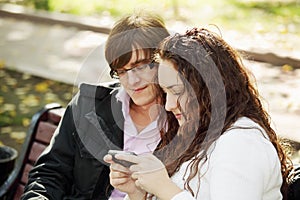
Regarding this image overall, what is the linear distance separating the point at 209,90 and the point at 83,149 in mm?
858

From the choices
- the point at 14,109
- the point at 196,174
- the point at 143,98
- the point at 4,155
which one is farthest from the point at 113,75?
the point at 14,109

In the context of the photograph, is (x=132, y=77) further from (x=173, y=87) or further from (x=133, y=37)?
(x=173, y=87)

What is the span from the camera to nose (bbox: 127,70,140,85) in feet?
8.98

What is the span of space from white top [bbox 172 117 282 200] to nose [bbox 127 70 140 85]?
2.08ft

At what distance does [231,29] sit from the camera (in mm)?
8484

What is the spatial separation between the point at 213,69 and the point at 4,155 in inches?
76.2

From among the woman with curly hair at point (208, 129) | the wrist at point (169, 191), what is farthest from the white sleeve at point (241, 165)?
the wrist at point (169, 191)

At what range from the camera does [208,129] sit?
2.26 meters

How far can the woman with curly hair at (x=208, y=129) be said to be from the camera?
2.12 m

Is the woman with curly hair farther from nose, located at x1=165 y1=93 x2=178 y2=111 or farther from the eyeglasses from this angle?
the eyeglasses

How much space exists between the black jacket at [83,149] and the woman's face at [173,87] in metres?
0.66

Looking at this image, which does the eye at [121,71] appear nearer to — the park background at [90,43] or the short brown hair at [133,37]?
the short brown hair at [133,37]

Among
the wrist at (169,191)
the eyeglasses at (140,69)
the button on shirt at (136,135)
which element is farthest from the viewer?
the button on shirt at (136,135)

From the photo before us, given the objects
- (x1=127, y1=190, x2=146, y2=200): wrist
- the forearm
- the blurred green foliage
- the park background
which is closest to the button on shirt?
the forearm
